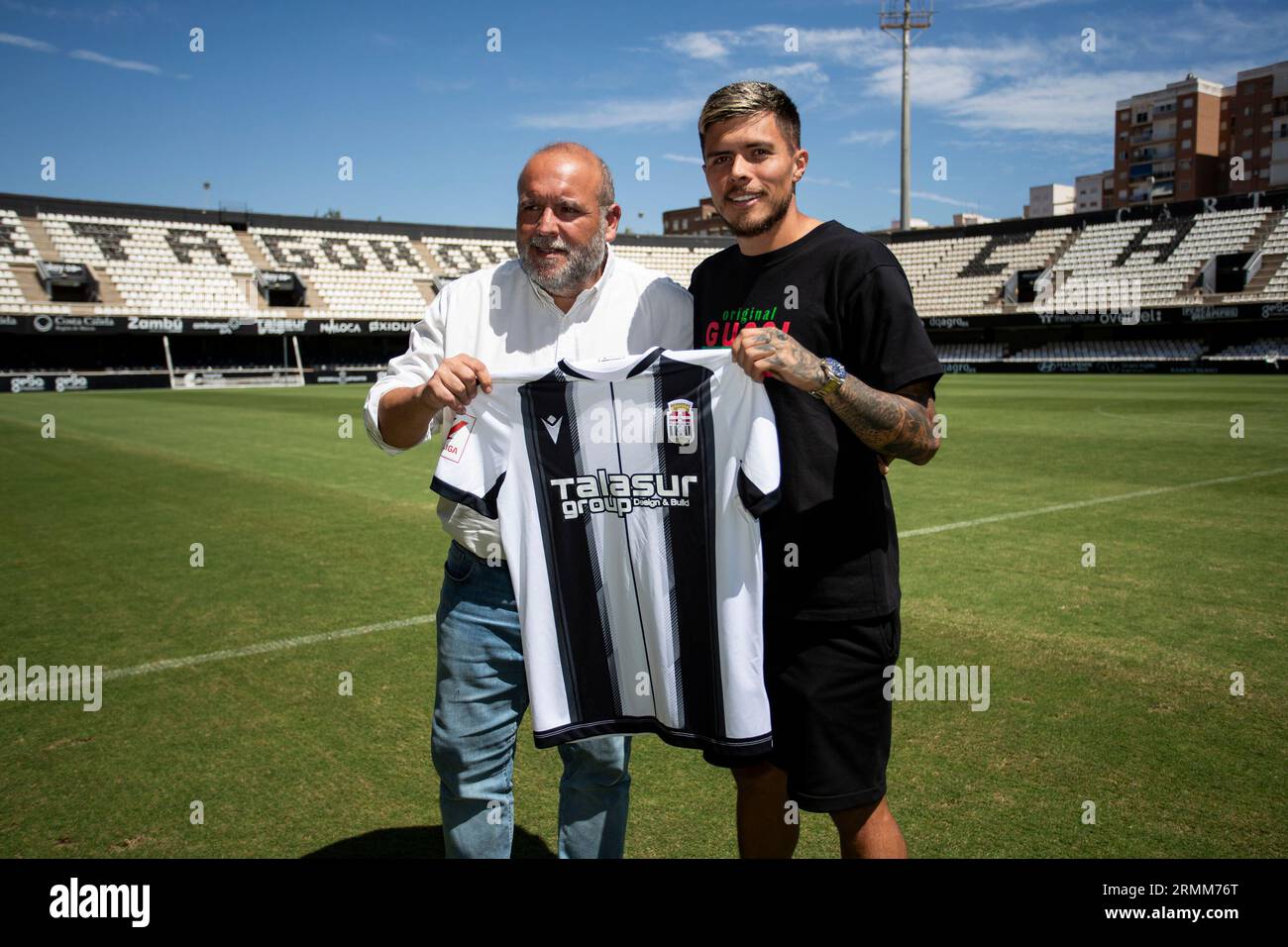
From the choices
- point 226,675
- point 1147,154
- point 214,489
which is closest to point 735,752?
point 226,675

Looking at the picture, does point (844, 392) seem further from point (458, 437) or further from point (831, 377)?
point (458, 437)

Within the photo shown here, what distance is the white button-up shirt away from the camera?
2793 millimetres

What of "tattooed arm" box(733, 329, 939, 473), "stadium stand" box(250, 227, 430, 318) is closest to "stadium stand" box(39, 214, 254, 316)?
"stadium stand" box(250, 227, 430, 318)

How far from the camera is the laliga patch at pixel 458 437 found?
8.93 ft

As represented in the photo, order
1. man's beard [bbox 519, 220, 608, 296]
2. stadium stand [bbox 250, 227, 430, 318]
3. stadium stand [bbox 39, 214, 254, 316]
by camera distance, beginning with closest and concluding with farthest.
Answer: man's beard [bbox 519, 220, 608, 296] < stadium stand [bbox 39, 214, 254, 316] < stadium stand [bbox 250, 227, 430, 318]

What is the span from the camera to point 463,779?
8.43 feet

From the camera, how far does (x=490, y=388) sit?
258 cm

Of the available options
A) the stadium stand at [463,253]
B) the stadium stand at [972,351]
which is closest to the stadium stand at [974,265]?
the stadium stand at [972,351]

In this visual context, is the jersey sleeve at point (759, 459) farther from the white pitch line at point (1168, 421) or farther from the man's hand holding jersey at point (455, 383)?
the white pitch line at point (1168, 421)

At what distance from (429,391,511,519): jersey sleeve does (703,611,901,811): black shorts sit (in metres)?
0.96

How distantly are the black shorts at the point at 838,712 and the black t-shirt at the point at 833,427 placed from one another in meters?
0.07

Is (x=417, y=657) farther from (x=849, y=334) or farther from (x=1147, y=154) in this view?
(x=1147, y=154)
